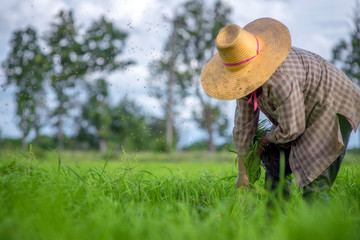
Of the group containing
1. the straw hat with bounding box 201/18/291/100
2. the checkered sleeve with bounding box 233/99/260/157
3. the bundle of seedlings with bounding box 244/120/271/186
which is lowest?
the bundle of seedlings with bounding box 244/120/271/186

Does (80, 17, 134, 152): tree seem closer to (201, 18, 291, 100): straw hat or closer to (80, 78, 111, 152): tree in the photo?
(80, 78, 111, 152): tree

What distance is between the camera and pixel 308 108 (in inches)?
87.4

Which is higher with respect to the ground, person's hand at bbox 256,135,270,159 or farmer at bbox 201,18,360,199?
farmer at bbox 201,18,360,199

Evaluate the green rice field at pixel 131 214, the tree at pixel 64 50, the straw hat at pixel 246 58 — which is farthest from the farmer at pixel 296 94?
the tree at pixel 64 50

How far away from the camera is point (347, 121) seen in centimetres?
227

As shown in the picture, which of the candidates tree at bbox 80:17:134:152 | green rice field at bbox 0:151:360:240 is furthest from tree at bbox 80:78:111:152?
green rice field at bbox 0:151:360:240

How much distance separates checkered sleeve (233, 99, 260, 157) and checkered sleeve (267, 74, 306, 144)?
1.02 feet

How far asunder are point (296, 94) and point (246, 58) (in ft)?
1.32

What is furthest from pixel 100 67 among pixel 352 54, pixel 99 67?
pixel 352 54

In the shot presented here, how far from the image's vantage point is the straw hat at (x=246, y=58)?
6.90 ft

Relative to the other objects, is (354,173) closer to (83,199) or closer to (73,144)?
(83,199)

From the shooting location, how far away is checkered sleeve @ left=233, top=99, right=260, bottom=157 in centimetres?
244

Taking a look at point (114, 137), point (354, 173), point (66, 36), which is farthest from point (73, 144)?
point (354, 173)

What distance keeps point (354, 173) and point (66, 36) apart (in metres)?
17.1
